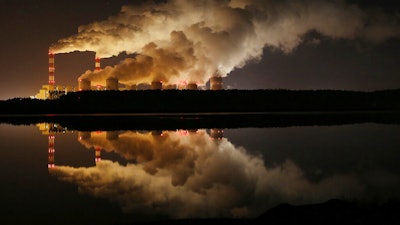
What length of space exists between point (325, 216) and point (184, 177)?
688cm

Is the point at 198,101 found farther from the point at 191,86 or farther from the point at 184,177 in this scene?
the point at 184,177

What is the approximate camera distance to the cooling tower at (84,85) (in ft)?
333

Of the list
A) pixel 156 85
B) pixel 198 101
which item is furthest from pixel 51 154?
pixel 156 85

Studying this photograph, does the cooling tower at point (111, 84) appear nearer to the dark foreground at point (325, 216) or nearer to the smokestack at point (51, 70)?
the smokestack at point (51, 70)

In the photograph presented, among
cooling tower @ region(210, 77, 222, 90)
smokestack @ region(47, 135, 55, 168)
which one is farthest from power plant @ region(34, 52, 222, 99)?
smokestack @ region(47, 135, 55, 168)

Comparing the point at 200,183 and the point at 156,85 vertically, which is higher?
the point at 156,85

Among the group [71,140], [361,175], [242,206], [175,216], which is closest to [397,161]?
[361,175]

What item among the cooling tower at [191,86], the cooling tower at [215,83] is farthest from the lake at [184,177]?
the cooling tower at [215,83]

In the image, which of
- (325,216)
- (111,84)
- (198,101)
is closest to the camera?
(325,216)

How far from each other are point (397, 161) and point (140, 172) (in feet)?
33.4

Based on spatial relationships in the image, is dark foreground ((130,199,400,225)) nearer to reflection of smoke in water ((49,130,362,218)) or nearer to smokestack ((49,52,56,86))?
reflection of smoke in water ((49,130,362,218))

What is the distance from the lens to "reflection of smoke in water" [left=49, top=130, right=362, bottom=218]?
1005cm

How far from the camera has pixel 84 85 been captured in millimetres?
102250

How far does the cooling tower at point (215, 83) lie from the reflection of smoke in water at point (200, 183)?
86.2m
